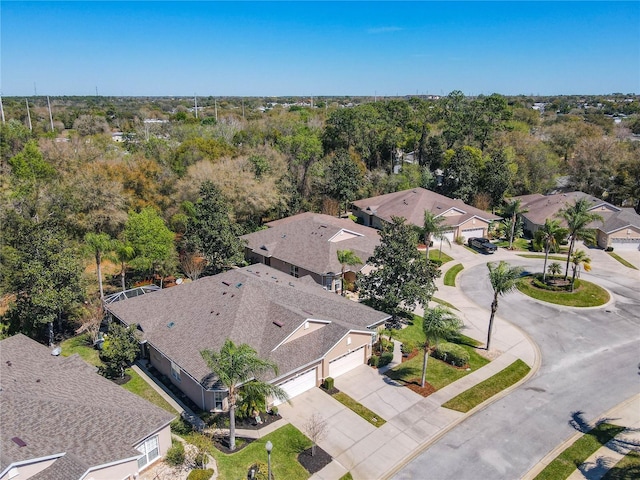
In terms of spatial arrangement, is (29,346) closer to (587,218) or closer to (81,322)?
(81,322)

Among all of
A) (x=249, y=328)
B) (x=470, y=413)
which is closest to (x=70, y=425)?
(x=249, y=328)

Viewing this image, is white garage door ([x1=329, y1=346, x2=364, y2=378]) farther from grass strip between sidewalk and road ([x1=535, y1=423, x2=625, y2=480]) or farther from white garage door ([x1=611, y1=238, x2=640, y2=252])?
white garage door ([x1=611, y1=238, x2=640, y2=252])

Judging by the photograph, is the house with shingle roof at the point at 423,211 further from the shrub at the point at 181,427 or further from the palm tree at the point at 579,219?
the shrub at the point at 181,427

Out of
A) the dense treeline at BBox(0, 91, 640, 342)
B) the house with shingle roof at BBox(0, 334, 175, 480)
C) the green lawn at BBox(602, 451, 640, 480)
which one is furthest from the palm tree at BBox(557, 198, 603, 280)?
the house with shingle roof at BBox(0, 334, 175, 480)

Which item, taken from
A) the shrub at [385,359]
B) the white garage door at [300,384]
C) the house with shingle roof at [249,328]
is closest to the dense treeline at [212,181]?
the house with shingle roof at [249,328]

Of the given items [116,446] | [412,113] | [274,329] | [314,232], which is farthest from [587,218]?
[412,113]

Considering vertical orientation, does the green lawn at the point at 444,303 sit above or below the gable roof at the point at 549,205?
below
